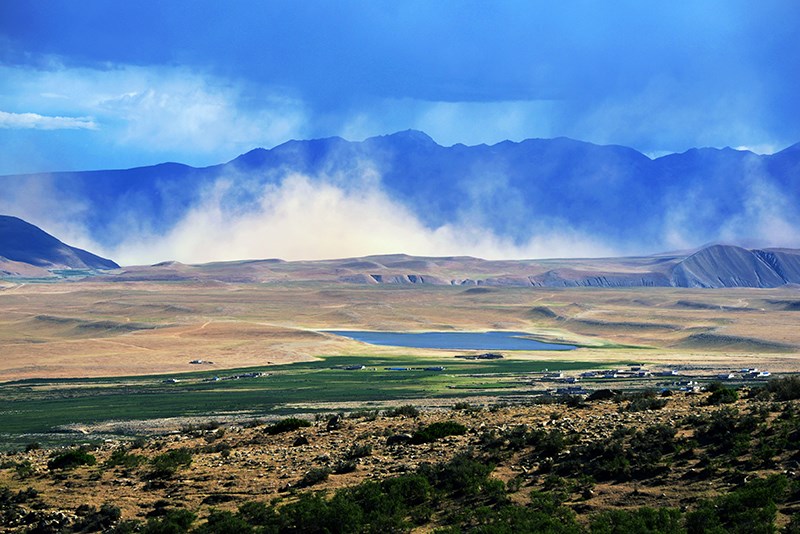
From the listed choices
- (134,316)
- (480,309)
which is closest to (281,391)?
(134,316)

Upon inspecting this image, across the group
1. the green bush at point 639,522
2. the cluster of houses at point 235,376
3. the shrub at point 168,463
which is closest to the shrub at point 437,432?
the shrub at point 168,463

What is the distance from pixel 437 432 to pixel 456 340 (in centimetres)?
10139

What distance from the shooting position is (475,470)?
63.3 ft

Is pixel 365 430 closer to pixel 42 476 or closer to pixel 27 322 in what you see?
pixel 42 476

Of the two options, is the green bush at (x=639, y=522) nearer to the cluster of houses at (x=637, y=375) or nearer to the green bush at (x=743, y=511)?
the green bush at (x=743, y=511)

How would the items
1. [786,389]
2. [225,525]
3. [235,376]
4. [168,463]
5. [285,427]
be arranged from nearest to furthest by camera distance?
[225,525] < [168,463] < [786,389] < [285,427] < [235,376]

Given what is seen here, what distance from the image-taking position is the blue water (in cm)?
11369

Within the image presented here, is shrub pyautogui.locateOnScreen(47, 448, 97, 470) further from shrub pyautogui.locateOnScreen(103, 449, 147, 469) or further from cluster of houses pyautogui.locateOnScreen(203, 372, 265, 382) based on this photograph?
cluster of houses pyautogui.locateOnScreen(203, 372, 265, 382)

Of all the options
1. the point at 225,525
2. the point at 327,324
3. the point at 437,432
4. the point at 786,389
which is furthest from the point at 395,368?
the point at 225,525

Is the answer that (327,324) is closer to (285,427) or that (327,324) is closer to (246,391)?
(246,391)

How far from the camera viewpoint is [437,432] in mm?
23641

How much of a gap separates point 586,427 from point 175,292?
183 m

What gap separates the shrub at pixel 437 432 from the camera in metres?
23.3

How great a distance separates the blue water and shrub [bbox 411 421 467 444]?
3441 inches
